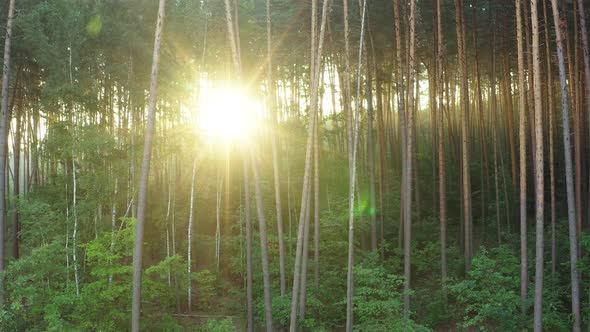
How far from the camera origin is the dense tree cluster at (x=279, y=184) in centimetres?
1339

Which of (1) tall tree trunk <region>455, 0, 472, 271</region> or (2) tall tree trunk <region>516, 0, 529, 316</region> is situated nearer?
(2) tall tree trunk <region>516, 0, 529, 316</region>

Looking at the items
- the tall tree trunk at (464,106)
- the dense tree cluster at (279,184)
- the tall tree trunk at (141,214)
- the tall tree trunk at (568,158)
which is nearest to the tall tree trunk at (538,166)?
the dense tree cluster at (279,184)

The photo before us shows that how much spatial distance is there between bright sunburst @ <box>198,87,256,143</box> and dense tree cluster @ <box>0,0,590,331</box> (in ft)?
0.41

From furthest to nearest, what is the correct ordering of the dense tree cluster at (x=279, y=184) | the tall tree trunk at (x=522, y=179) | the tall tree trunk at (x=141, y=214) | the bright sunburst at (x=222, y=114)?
the bright sunburst at (x=222, y=114) < the dense tree cluster at (x=279, y=184) < the tall tree trunk at (x=522, y=179) < the tall tree trunk at (x=141, y=214)

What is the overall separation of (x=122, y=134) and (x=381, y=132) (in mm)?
13833

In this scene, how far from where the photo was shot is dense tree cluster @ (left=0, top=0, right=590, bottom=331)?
43.9 feet

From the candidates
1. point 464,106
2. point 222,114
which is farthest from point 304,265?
point 222,114

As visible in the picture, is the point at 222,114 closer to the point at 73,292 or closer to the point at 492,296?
the point at 73,292

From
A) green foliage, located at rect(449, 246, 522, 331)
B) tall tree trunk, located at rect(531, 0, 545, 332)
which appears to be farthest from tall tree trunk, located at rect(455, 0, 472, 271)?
tall tree trunk, located at rect(531, 0, 545, 332)

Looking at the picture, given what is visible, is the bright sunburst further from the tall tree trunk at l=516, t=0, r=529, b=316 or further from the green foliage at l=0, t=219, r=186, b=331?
the tall tree trunk at l=516, t=0, r=529, b=316

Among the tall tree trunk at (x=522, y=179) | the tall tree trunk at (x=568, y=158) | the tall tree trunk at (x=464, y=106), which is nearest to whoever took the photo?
the tall tree trunk at (x=568, y=158)

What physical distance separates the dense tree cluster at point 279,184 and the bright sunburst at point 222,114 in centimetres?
12

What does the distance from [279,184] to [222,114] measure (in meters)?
7.75

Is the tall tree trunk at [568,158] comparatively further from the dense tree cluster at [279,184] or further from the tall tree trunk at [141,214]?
the tall tree trunk at [141,214]
